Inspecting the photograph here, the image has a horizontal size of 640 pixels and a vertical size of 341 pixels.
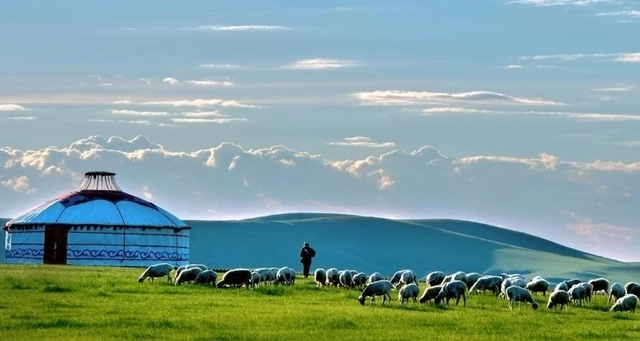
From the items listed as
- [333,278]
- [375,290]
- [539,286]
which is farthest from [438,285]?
[333,278]

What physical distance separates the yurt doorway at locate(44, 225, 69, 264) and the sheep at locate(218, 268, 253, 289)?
1337 inches

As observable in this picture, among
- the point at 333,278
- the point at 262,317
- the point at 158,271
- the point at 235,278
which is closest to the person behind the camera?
the point at 262,317

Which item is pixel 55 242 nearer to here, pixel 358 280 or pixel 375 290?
pixel 358 280

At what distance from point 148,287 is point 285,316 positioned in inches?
444

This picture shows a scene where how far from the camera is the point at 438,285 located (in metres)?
40.3

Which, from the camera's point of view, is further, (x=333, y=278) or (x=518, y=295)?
(x=333, y=278)

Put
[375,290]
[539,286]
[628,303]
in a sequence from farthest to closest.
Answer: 1. [539,286]
2. [628,303]
3. [375,290]

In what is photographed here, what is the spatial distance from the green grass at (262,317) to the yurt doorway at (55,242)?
35.0 meters

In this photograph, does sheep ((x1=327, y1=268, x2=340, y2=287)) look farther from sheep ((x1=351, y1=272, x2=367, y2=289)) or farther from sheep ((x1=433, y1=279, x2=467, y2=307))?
sheep ((x1=433, y1=279, x2=467, y2=307))

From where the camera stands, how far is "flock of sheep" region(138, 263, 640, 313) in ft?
120

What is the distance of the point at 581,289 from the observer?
3922cm

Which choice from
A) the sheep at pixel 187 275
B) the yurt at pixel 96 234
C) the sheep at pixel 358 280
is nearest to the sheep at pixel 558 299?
the sheep at pixel 358 280

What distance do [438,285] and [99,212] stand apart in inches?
1599

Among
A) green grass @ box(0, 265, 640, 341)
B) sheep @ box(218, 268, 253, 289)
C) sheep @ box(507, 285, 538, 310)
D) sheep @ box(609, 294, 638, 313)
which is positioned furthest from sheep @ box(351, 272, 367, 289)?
sheep @ box(609, 294, 638, 313)
